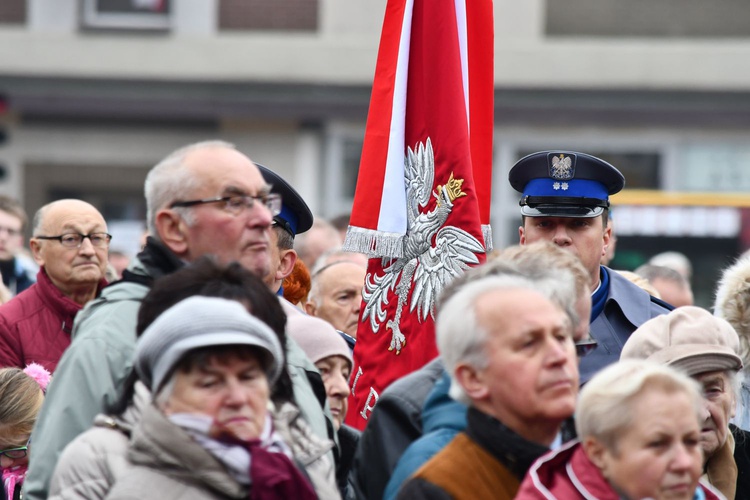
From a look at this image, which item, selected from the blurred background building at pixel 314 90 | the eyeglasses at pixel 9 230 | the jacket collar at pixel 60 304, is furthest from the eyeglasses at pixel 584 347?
the blurred background building at pixel 314 90

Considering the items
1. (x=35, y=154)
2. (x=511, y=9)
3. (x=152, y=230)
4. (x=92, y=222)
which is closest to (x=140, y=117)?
(x=35, y=154)

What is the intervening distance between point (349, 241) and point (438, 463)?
6.78 ft

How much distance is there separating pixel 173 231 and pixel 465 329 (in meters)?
0.89

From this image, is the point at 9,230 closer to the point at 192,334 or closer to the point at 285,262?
the point at 285,262

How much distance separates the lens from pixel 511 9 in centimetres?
1617

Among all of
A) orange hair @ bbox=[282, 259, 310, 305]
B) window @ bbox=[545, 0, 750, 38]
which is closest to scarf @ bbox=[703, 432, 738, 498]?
orange hair @ bbox=[282, 259, 310, 305]

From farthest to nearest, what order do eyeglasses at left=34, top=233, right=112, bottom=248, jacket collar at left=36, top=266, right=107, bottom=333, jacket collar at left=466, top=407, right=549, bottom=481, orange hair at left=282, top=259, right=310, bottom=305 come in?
eyeglasses at left=34, top=233, right=112, bottom=248 → jacket collar at left=36, top=266, right=107, bottom=333 → orange hair at left=282, top=259, right=310, bottom=305 → jacket collar at left=466, top=407, right=549, bottom=481

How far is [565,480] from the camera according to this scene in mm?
2887

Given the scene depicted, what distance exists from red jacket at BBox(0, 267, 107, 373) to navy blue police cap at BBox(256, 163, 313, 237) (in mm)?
1366

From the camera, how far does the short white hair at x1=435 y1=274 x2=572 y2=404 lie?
3.02m

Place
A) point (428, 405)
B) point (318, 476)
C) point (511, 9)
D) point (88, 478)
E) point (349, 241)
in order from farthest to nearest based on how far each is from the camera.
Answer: point (511, 9) → point (349, 241) → point (428, 405) → point (318, 476) → point (88, 478)

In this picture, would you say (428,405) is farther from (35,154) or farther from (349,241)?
(35,154)

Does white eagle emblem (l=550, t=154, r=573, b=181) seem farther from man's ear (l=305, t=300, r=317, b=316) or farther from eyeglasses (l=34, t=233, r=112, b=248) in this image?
eyeglasses (l=34, t=233, r=112, b=248)

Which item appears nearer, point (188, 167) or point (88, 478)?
point (88, 478)
